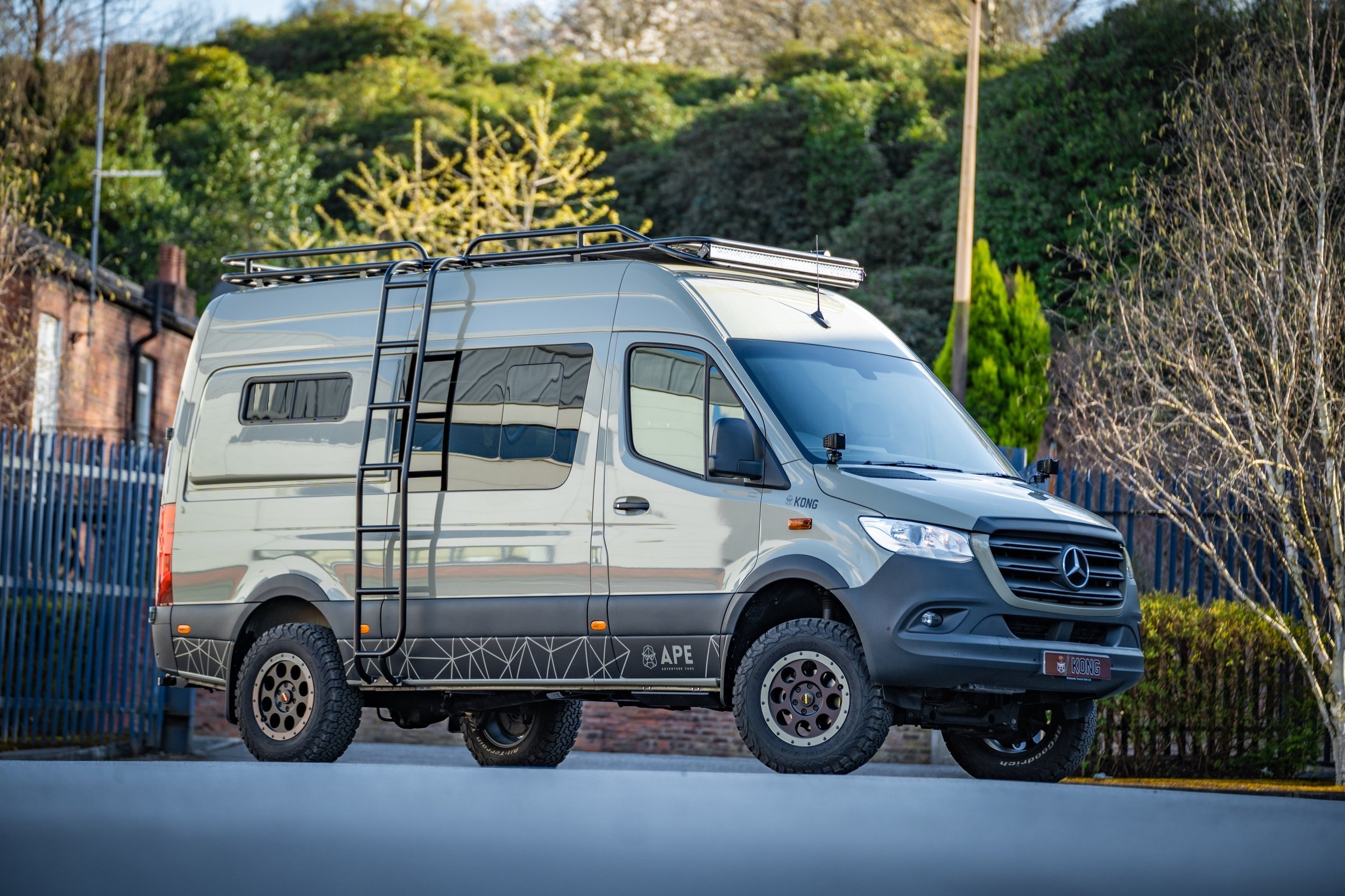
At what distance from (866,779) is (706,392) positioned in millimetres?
2672

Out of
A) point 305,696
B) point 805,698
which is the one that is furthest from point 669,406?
point 305,696

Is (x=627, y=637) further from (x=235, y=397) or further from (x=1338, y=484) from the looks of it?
(x=1338, y=484)

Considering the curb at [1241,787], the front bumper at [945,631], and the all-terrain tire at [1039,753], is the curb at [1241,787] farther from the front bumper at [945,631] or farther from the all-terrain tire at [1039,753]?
the front bumper at [945,631]

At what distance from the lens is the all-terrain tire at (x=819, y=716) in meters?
8.43

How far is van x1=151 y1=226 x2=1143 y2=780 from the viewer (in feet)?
28.3

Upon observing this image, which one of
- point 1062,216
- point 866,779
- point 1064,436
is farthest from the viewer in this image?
point 1062,216

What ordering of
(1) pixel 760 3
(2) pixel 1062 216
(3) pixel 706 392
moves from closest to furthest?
1. (3) pixel 706 392
2. (2) pixel 1062 216
3. (1) pixel 760 3

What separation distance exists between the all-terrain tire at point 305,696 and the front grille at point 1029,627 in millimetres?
3962

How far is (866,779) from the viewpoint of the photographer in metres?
7.27

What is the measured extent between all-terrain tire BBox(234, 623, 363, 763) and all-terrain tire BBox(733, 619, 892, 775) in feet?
8.95

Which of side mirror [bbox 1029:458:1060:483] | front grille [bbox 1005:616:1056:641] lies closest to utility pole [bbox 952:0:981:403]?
side mirror [bbox 1029:458:1060:483]

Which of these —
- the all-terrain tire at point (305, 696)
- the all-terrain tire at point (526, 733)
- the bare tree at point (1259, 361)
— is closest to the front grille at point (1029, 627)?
the all-terrain tire at point (526, 733)

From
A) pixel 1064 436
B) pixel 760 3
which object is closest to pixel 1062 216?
pixel 1064 436

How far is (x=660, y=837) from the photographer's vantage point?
700 centimetres
